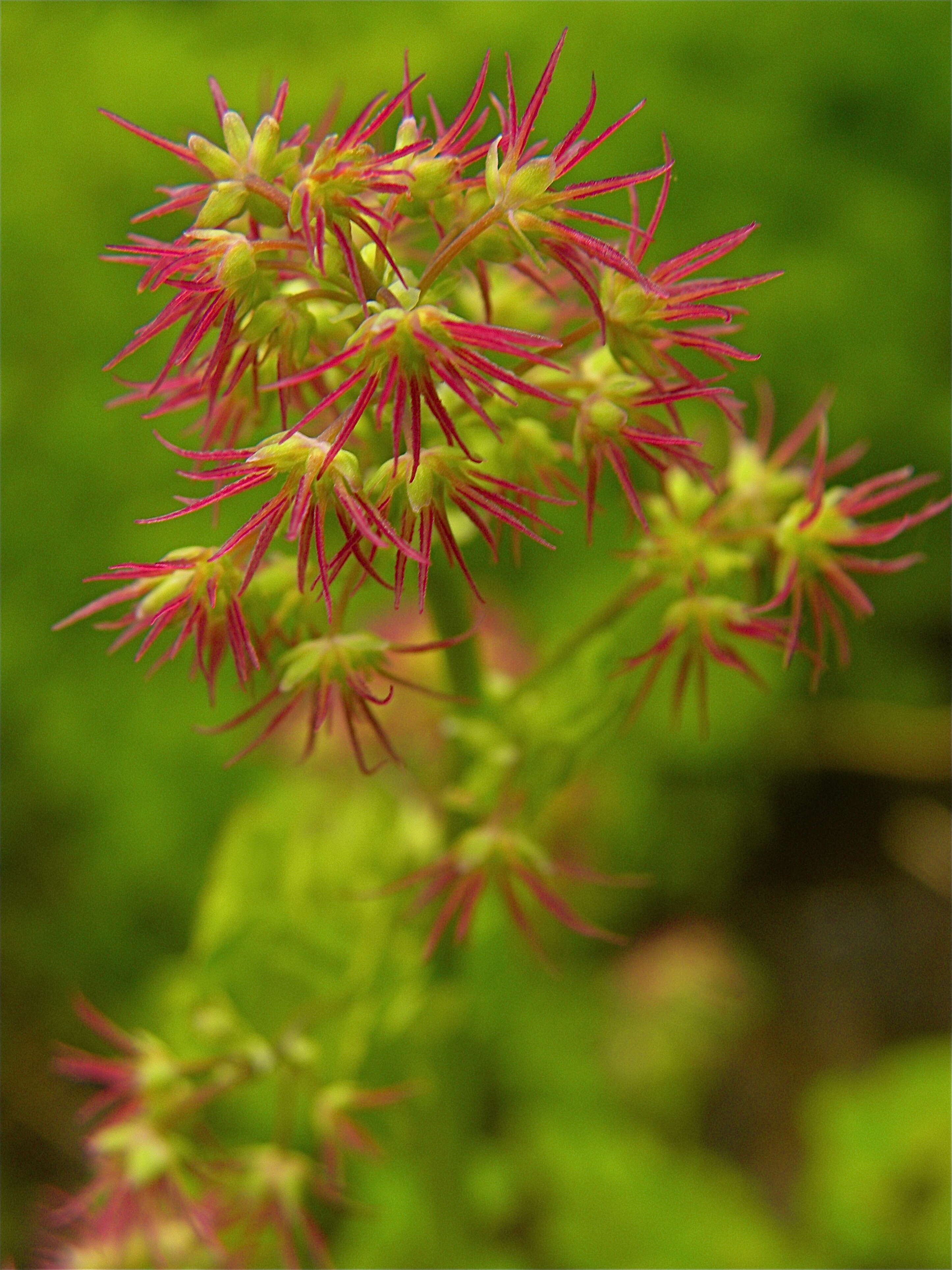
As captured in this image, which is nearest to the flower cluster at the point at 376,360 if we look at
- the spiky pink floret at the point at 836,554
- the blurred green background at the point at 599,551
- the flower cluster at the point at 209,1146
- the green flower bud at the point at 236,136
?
the green flower bud at the point at 236,136

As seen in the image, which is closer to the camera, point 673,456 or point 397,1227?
point 673,456

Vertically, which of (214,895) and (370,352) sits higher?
(370,352)

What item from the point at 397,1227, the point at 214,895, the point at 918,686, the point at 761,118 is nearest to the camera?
the point at 214,895

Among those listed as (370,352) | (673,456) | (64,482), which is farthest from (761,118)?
(370,352)

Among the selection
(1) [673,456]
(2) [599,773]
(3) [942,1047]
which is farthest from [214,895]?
(3) [942,1047]

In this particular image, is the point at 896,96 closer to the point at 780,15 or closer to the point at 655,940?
the point at 780,15

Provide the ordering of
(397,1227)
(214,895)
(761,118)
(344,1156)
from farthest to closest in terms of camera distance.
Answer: (761,118) → (397,1227) → (344,1156) → (214,895)

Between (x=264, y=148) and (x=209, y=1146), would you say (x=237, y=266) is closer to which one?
(x=264, y=148)

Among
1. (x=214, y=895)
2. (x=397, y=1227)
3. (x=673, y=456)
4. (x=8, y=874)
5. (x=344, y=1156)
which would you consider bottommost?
(x=397, y=1227)

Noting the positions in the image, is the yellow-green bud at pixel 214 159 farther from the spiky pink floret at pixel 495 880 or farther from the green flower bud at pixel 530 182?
the spiky pink floret at pixel 495 880
